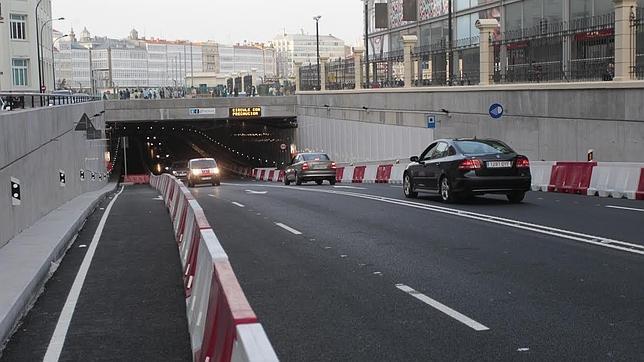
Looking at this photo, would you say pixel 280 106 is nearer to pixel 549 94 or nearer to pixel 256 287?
pixel 549 94

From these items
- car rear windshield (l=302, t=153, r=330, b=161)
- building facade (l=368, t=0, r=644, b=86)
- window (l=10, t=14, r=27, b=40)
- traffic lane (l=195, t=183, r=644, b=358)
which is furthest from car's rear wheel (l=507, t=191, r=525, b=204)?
window (l=10, t=14, r=27, b=40)

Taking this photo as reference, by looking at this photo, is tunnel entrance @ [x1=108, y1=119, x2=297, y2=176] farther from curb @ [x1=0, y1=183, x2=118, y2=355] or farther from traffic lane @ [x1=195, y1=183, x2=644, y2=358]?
traffic lane @ [x1=195, y1=183, x2=644, y2=358]

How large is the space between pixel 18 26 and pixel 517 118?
53.6 meters

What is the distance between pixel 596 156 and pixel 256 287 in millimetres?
18016

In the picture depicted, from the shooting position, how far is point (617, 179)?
20.1 m

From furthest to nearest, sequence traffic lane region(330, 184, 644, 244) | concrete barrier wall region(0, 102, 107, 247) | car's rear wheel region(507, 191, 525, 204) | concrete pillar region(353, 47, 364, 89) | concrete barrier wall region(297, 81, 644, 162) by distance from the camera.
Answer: concrete pillar region(353, 47, 364, 89) → concrete barrier wall region(297, 81, 644, 162) → car's rear wheel region(507, 191, 525, 204) → concrete barrier wall region(0, 102, 107, 247) → traffic lane region(330, 184, 644, 244)

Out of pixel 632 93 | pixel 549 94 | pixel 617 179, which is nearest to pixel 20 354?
pixel 617 179

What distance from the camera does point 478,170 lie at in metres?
18.3

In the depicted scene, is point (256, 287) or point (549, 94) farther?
point (549, 94)

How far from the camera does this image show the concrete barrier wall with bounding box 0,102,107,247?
1464 centimetres

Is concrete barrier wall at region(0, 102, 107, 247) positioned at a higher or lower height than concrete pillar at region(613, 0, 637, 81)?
lower

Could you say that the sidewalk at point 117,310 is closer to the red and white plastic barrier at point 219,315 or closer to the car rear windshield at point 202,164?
the red and white plastic barrier at point 219,315

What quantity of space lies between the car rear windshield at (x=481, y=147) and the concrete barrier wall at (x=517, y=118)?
20.5ft

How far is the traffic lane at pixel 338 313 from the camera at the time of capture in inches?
269
